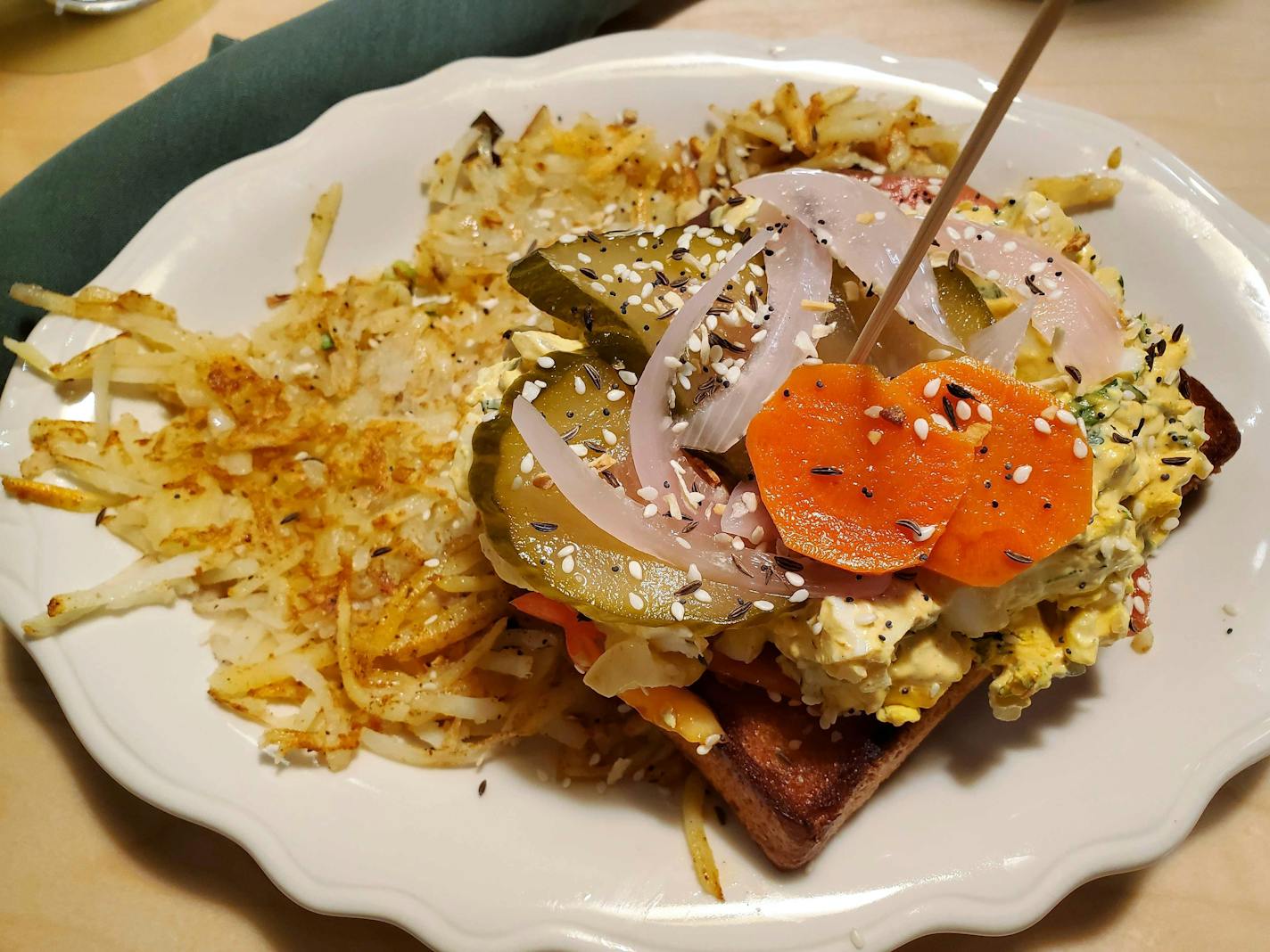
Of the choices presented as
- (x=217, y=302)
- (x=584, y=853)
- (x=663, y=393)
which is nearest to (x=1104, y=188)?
(x=663, y=393)

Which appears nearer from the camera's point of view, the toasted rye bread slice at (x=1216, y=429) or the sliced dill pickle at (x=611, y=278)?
the sliced dill pickle at (x=611, y=278)

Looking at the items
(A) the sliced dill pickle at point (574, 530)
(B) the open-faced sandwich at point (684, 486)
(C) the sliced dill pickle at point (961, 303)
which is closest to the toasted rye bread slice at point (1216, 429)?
(B) the open-faced sandwich at point (684, 486)

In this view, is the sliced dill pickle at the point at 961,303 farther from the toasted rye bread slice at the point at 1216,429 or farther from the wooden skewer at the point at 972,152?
the toasted rye bread slice at the point at 1216,429

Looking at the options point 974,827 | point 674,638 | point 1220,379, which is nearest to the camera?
point 674,638

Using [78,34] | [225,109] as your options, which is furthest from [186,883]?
[78,34]

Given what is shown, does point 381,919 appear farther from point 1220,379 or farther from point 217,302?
point 1220,379

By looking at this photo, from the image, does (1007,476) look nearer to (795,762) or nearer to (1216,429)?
(795,762)
